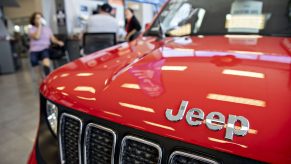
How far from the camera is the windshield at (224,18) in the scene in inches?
52.9

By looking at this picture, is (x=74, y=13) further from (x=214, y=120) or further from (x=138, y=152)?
(x=214, y=120)

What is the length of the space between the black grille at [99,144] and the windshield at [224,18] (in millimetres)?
988

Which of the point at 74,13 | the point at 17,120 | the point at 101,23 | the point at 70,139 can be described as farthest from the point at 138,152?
the point at 74,13

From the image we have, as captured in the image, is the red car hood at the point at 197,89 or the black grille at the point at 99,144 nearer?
the red car hood at the point at 197,89

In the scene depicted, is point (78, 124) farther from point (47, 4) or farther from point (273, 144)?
point (47, 4)

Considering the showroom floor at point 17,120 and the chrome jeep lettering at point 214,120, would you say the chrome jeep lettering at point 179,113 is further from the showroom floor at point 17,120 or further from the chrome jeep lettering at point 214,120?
the showroom floor at point 17,120

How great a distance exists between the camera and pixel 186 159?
0.60m

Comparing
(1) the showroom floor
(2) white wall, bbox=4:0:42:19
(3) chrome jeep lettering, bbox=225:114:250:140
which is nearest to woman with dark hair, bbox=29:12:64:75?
(1) the showroom floor

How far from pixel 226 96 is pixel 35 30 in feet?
14.0

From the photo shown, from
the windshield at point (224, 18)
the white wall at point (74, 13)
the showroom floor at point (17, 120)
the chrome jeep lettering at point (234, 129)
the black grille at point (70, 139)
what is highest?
the white wall at point (74, 13)

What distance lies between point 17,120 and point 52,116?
7.46 feet

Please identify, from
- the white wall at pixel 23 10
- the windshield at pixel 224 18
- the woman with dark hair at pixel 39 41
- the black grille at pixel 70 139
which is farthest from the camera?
the white wall at pixel 23 10

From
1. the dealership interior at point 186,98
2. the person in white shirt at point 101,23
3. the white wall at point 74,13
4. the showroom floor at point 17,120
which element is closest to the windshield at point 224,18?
the dealership interior at point 186,98

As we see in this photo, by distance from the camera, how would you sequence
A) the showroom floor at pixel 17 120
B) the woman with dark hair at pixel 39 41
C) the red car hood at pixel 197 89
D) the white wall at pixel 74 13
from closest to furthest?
the red car hood at pixel 197 89
the showroom floor at pixel 17 120
the woman with dark hair at pixel 39 41
the white wall at pixel 74 13
